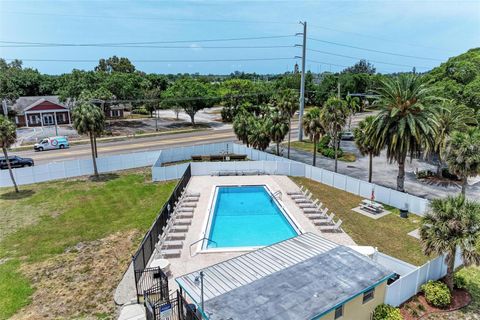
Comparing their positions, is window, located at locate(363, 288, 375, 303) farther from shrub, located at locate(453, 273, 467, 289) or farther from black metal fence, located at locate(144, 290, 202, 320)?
black metal fence, located at locate(144, 290, 202, 320)

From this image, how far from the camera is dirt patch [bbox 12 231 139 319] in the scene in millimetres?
14141

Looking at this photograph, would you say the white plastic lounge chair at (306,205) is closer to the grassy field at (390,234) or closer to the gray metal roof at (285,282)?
the grassy field at (390,234)

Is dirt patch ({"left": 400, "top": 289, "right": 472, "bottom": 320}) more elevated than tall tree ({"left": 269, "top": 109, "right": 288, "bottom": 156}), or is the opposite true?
tall tree ({"left": 269, "top": 109, "right": 288, "bottom": 156})

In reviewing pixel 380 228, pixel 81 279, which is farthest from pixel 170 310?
pixel 380 228

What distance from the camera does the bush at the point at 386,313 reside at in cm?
1300

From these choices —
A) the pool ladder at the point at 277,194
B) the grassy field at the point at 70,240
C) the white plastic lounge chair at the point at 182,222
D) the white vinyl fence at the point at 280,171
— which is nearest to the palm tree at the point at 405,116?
the white vinyl fence at the point at 280,171

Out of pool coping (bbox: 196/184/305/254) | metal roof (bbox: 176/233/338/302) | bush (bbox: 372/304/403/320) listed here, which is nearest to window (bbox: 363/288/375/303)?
bush (bbox: 372/304/403/320)

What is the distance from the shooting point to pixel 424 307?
14.6 metres

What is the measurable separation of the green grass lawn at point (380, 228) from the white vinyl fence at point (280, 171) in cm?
103

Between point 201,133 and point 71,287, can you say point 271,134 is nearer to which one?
point 201,133

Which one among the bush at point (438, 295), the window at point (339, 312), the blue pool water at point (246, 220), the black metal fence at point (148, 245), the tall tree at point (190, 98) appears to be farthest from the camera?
the tall tree at point (190, 98)

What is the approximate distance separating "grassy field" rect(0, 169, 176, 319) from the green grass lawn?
45.8ft

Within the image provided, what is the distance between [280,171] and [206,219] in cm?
1303

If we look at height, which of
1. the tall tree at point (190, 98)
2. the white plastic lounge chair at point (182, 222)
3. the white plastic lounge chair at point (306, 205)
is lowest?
the white plastic lounge chair at point (182, 222)
